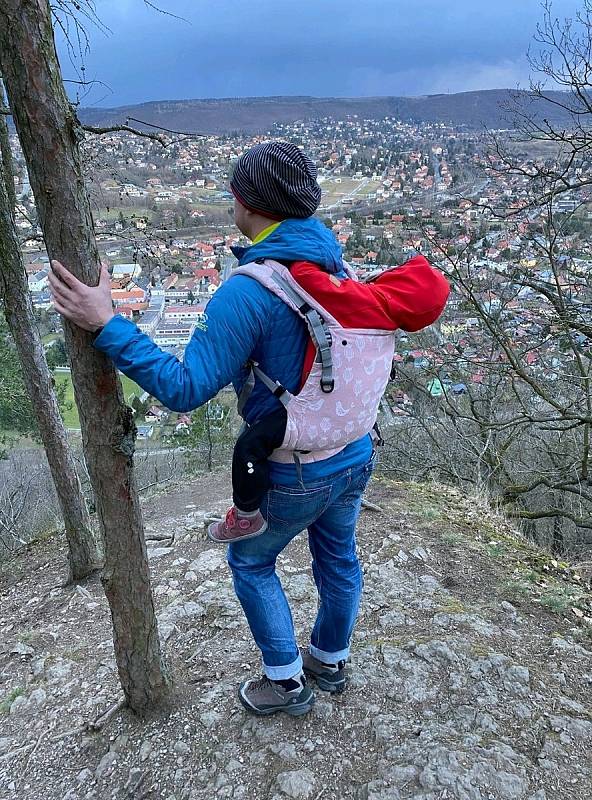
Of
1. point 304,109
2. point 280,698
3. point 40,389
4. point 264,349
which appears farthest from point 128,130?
point 304,109

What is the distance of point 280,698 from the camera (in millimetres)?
2369

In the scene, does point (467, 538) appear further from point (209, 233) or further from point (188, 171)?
point (188, 171)

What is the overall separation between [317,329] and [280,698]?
159 cm

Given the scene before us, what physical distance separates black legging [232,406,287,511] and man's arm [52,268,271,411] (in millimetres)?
205

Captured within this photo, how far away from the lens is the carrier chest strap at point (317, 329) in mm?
1628

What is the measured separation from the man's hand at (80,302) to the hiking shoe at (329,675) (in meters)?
1.79

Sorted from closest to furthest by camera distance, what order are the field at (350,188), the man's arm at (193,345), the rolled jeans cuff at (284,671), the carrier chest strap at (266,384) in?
the man's arm at (193,345) < the carrier chest strap at (266,384) < the rolled jeans cuff at (284,671) < the field at (350,188)

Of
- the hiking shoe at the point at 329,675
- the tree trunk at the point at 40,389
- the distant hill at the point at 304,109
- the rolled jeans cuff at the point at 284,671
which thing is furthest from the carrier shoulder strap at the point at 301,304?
the distant hill at the point at 304,109

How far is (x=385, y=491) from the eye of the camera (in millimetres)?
5387

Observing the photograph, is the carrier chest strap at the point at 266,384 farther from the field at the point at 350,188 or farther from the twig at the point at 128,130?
the field at the point at 350,188

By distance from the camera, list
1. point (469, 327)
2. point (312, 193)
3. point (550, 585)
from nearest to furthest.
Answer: point (312, 193) → point (550, 585) → point (469, 327)

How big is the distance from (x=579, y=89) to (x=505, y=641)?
511 cm

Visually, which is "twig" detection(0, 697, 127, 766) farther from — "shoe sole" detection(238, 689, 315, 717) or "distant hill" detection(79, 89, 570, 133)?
"distant hill" detection(79, 89, 570, 133)

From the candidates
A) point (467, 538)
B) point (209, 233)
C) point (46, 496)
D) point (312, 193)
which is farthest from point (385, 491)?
point (46, 496)
